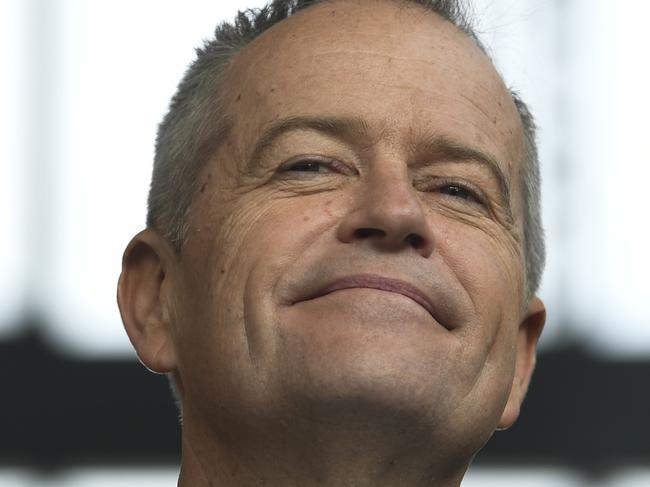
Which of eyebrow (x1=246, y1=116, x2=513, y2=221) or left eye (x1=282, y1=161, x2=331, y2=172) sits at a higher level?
eyebrow (x1=246, y1=116, x2=513, y2=221)

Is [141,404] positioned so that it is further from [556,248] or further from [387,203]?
[387,203]

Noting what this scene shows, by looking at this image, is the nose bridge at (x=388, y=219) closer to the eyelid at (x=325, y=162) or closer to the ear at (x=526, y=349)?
the eyelid at (x=325, y=162)

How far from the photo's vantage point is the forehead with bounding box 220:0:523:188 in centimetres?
350

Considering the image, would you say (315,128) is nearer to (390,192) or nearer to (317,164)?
(317,164)

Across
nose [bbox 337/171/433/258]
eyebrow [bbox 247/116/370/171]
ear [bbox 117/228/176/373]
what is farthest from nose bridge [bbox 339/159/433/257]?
ear [bbox 117/228/176/373]

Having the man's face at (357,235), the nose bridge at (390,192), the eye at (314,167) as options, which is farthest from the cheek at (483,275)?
the eye at (314,167)

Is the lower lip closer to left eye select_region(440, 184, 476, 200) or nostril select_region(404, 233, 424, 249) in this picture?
nostril select_region(404, 233, 424, 249)

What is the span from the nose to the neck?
317mm

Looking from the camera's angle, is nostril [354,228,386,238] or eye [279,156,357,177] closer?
nostril [354,228,386,238]

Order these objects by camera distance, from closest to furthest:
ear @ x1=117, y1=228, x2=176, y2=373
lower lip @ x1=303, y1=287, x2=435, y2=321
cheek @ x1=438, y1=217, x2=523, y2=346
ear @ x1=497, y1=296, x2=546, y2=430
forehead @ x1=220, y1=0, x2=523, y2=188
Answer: lower lip @ x1=303, y1=287, x2=435, y2=321, cheek @ x1=438, y1=217, x2=523, y2=346, forehead @ x1=220, y1=0, x2=523, y2=188, ear @ x1=117, y1=228, x2=176, y2=373, ear @ x1=497, y1=296, x2=546, y2=430

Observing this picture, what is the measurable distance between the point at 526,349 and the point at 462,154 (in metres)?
0.52

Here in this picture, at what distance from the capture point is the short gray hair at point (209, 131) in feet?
12.1

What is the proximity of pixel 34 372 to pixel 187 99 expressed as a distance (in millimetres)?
2072

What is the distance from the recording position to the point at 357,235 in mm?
3326
